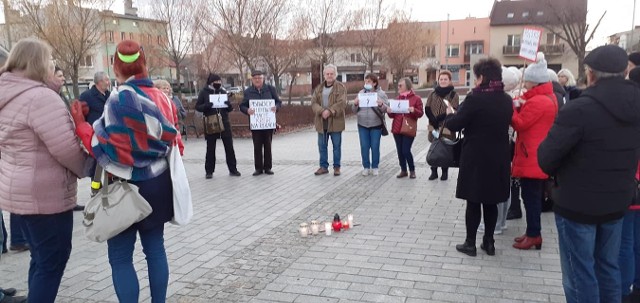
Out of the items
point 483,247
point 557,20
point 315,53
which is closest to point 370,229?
point 483,247

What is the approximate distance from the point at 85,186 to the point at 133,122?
698 cm

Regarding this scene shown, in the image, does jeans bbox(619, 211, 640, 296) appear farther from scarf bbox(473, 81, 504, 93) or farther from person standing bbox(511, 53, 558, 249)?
scarf bbox(473, 81, 504, 93)

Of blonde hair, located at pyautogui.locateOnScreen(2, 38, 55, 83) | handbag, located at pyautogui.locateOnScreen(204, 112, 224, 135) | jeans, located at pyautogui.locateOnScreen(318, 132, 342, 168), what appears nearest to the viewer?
blonde hair, located at pyautogui.locateOnScreen(2, 38, 55, 83)

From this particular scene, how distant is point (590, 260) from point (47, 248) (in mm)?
3618

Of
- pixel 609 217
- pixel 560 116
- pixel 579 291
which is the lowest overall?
pixel 579 291

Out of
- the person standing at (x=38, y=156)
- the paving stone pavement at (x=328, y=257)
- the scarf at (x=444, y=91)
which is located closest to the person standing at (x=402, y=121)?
the scarf at (x=444, y=91)

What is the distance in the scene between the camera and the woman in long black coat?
442 centimetres

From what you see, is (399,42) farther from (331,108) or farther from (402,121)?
(402,121)

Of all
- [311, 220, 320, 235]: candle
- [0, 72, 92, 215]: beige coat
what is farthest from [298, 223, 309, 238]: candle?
[0, 72, 92, 215]: beige coat

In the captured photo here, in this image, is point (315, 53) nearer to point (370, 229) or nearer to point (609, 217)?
point (370, 229)

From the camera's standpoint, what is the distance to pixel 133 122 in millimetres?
2932

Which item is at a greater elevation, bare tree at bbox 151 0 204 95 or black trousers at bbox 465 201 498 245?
bare tree at bbox 151 0 204 95

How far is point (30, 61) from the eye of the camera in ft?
10.4

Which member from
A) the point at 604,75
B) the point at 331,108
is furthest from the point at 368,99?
the point at 604,75
